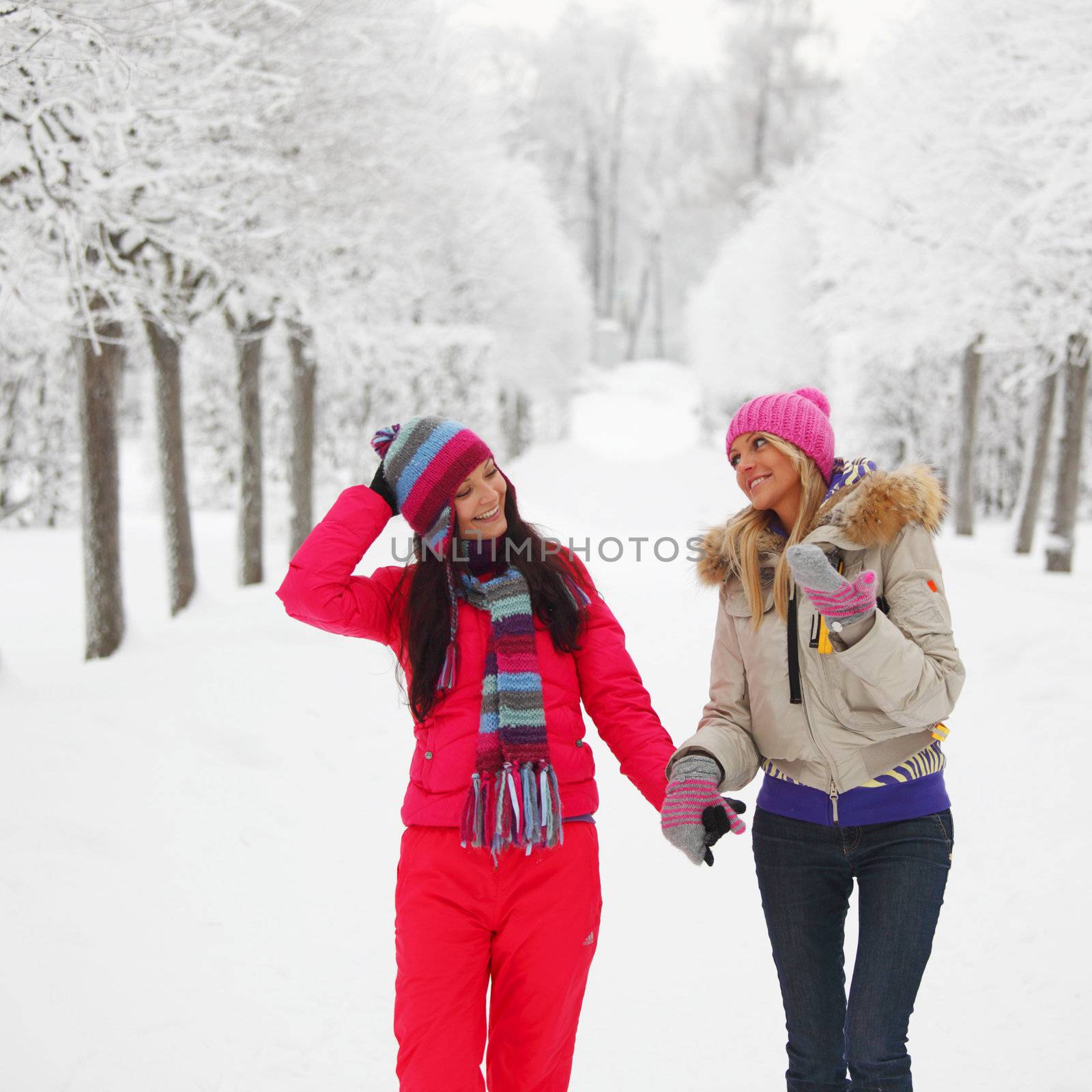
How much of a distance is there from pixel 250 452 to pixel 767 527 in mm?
8300

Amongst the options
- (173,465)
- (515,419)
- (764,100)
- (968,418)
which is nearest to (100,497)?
(173,465)

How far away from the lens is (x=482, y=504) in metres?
2.34

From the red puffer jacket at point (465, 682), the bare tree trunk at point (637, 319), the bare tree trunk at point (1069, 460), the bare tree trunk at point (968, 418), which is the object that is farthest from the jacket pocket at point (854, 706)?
the bare tree trunk at point (637, 319)

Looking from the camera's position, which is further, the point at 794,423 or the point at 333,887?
the point at 333,887

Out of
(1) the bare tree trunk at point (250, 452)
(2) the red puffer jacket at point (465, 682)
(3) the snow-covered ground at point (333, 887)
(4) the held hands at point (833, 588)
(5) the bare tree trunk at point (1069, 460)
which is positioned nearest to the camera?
(4) the held hands at point (833, 588)

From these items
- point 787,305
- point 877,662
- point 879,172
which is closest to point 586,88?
point 787,305

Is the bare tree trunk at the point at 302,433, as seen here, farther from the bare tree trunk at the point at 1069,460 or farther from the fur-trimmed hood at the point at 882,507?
the fur-trimmed hood at the point at 882,507

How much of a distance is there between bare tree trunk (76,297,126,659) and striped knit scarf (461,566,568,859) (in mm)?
5608

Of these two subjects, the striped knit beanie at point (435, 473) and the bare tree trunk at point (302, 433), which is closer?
the striped knit beanie at point (435, 473)

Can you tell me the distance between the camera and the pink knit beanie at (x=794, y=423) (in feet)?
7.73

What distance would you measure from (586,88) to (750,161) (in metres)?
14.9

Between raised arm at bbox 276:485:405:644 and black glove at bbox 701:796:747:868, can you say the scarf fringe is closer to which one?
black glove at bbox 701:796:747:868

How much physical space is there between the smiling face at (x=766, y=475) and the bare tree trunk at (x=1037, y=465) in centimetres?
989

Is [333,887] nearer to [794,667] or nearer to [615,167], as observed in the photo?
[794,667]
